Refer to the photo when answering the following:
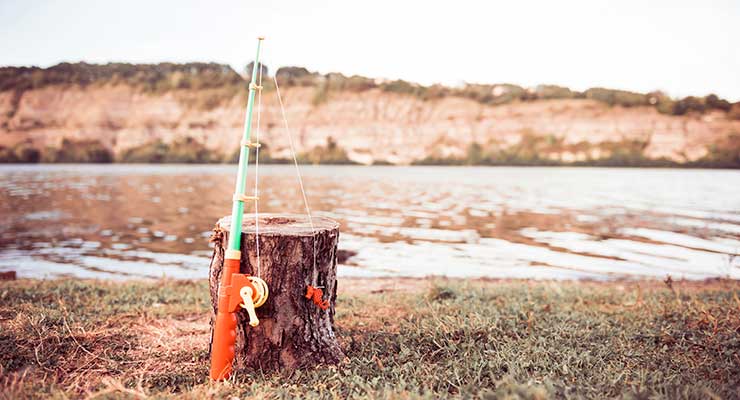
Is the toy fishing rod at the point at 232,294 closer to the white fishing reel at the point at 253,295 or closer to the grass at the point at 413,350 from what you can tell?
the white fishing reel at the point at 253,295

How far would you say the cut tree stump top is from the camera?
4508 millimetres

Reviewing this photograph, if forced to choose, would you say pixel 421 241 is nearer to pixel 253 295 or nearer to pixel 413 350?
pixel 413 350

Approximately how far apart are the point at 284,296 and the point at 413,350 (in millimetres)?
1380

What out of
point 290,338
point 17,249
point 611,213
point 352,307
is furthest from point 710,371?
point 611,213

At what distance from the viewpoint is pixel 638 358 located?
4852 mm

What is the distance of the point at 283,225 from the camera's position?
4.89 metres

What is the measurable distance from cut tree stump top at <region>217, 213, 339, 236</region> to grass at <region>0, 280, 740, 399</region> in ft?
3.81

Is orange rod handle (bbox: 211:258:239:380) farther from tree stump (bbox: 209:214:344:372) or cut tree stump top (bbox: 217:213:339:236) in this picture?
cut tree stump top (bbox: 217:213:339:236)

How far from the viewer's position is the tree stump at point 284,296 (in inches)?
174

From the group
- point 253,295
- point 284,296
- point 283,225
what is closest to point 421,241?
point 283,225

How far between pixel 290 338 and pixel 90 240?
15.9 m

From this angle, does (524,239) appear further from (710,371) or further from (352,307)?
(710,371)

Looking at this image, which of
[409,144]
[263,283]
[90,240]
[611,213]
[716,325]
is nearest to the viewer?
[263,283]

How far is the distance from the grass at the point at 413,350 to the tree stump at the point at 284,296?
0.19 meters
